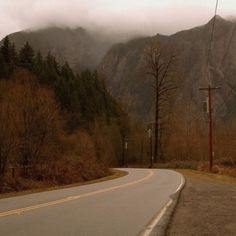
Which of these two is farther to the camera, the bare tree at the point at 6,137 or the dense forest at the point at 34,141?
the dense forest at the point at 34,141

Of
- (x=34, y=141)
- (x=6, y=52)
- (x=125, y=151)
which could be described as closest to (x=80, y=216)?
(x=34, y=141)

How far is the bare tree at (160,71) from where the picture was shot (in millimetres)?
74938

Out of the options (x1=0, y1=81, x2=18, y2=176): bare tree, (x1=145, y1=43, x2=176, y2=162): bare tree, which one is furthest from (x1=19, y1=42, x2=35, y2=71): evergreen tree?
→ (x1=0, y1=81, x2=18, y2=176): bare tree

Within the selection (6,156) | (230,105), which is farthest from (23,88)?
(230,105)

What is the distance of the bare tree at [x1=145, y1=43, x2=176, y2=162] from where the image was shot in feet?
246

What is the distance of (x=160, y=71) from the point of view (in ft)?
248

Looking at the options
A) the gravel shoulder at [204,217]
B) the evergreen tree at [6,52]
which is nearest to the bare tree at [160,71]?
the evergreen tree at [6,52]

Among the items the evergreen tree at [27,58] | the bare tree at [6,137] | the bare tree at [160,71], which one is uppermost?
the evergreen tree at [27,58]

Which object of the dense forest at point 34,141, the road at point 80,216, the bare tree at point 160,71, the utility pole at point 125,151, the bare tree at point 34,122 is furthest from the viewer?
the utility pole at point 125,151

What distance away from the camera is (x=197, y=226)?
513 inches

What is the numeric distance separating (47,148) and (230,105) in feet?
505

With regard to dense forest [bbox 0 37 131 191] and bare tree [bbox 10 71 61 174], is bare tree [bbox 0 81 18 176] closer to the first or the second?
dense forest [bbox 0 37 131 191]

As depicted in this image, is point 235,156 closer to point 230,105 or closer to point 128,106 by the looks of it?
point 128,106

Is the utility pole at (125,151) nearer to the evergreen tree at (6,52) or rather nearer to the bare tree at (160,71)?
the bare tree at (160,71)
